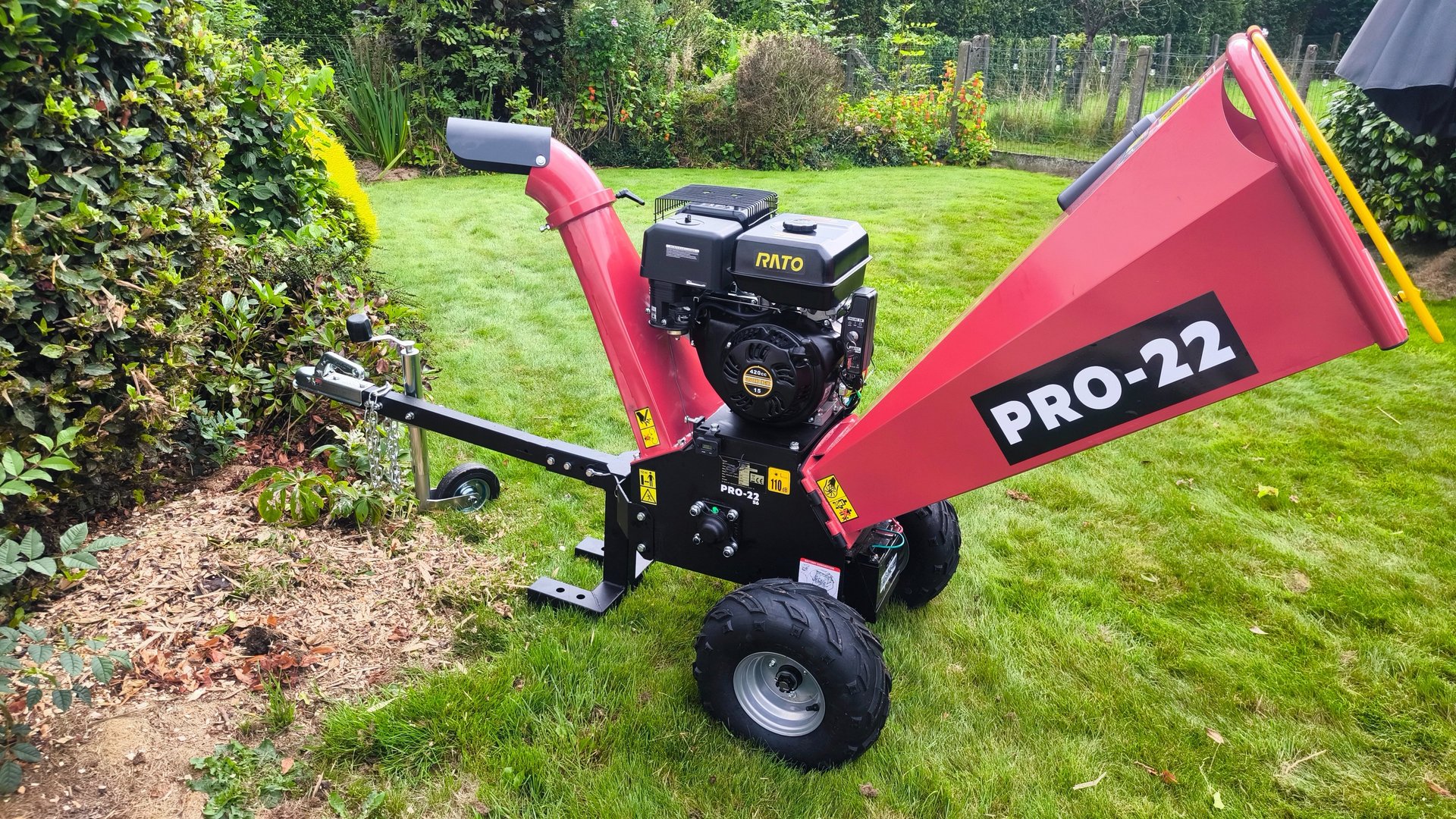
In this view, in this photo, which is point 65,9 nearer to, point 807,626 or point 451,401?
point 451,401

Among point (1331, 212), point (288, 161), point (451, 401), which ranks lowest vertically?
point (451, 401)

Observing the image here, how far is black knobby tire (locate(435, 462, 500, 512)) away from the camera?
3.35 meters

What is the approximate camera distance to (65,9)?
257 centimetres

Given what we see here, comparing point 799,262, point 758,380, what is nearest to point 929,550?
point 758,380

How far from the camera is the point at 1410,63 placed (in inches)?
151

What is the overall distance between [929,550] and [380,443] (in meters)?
1.92

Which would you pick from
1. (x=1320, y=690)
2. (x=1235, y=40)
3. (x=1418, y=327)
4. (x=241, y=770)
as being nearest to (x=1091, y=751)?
(x=1320, y=690)

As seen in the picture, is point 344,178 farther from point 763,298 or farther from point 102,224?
point 763,298

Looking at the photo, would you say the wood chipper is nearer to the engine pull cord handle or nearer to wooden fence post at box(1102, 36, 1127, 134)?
the engine pull cord handle

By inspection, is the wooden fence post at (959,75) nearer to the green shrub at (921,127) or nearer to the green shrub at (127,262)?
the green shrub at (921,127)

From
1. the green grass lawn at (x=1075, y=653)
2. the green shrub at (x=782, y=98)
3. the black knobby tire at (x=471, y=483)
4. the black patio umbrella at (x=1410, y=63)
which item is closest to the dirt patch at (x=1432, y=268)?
the green grass lawn at (x=1075, y=653)

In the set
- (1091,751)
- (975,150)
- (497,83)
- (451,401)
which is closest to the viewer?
(1091,751)

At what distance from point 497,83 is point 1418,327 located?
8.86 m

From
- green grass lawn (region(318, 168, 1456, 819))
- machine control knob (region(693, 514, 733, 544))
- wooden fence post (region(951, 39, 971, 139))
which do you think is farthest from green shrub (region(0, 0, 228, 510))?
wooden fence post (region(951, 39, 971, 139))
